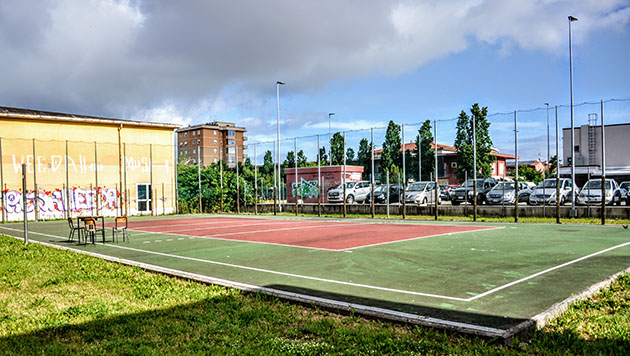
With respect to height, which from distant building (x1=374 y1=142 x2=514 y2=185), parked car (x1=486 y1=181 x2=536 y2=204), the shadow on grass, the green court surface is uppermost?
distant building (x1=374 y1=142 x2=514 y2=185)

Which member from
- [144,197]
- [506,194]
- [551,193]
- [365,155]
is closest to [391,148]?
[365,155]

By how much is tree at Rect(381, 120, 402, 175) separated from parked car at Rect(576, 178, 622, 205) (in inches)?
395

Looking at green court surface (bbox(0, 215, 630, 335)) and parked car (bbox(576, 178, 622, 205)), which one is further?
parked car (bbox(576, 178, 622, 205))

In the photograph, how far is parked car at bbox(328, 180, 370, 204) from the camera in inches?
1293

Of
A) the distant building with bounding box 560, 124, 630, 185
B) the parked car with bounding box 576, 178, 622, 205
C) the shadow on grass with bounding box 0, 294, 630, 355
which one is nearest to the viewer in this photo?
the shadow on grass with bounding box 0, 294, 630, 355

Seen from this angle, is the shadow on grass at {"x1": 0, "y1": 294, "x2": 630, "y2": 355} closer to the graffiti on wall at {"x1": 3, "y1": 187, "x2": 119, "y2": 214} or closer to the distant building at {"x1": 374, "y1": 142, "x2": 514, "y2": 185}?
the distant building at {"x1": 374, "y1": 142, "x2": 514, "y2": 185}

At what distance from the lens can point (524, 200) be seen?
2780 cm

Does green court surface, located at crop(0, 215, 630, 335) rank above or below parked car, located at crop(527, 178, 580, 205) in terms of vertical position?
below

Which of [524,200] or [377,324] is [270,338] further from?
[524,200]

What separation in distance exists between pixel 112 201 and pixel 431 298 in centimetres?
3041

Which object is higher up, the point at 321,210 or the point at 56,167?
the point at 56,167

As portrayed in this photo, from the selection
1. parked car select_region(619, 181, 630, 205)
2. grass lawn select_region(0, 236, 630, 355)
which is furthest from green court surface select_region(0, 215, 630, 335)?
parked car select_region(619, 181, 630, 205)

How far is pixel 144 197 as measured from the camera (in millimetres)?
34281

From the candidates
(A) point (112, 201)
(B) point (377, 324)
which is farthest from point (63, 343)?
(A) point (112, 201)
